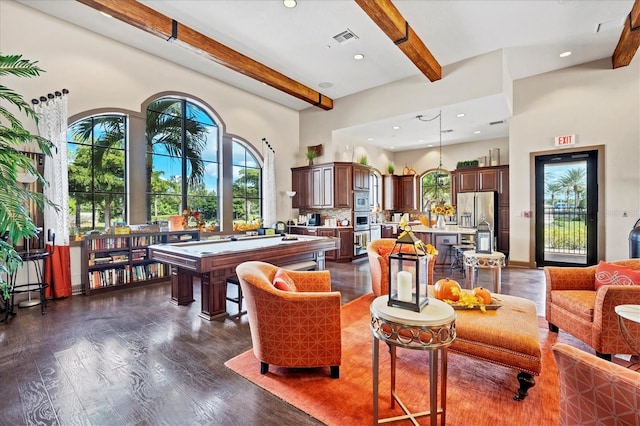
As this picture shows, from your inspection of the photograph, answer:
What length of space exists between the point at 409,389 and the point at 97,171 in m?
5.69

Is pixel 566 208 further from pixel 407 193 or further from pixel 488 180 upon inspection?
pixel 407 193

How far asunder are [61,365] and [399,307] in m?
2.87

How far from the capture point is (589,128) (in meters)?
5.71

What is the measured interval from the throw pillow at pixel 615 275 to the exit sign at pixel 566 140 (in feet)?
13.7

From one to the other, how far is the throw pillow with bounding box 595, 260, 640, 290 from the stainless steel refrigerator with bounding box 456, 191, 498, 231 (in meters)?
5.15

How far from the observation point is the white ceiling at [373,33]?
4.10m

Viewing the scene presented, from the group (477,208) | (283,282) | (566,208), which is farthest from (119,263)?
(566,208)

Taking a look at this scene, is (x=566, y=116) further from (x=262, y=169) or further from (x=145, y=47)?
(x=145, y=47)

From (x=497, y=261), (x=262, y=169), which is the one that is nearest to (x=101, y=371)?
(x=497, y=261)

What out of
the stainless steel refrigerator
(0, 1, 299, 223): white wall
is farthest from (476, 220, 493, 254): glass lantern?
(0, 1, 299, 223): white wall

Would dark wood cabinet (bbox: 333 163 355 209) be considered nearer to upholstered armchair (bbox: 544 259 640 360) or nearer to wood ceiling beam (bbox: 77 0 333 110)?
wood ceiling beam (bbox: 77 0 333 110)

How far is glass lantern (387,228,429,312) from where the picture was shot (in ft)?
5.45

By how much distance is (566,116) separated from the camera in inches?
233

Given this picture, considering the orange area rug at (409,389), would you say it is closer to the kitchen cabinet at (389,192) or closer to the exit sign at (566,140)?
the exit sign at (566,140)
